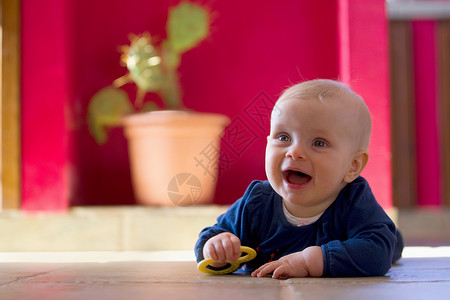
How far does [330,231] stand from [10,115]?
6.53 feet

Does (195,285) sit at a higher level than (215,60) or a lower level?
lower

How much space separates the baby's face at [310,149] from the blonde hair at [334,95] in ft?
0.05

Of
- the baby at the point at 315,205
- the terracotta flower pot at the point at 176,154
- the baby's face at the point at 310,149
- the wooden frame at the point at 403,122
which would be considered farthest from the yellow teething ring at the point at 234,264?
the wooden frame at the point at 403,122

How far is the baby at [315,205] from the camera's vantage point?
41.8 inches

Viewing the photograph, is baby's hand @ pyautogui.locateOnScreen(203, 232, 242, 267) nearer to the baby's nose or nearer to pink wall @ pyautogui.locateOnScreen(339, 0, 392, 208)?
the baby's nose

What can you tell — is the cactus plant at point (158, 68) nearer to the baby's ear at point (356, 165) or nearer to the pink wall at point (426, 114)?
the pink wall at point (426, 114)

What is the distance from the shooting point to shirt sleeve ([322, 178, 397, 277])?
105cm

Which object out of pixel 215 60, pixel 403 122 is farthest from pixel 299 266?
pixel 403 122

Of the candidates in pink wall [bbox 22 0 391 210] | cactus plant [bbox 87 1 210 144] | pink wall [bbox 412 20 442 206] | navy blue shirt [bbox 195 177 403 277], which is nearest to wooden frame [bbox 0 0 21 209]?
pink wall [bbox 22 0 391 210]

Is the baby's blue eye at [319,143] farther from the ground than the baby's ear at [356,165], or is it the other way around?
the baby's blue eye at [319,143]

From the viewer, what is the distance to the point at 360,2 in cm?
261

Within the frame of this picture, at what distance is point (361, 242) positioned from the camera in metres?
1.07

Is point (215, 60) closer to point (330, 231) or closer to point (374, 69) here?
point (374, 69)

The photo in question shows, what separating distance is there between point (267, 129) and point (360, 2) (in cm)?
156
